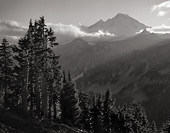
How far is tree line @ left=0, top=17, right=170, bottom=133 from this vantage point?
3838 centimetres

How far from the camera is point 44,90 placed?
39.1 metres

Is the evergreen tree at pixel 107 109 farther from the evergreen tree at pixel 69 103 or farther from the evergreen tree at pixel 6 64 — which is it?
the evergreen tree at pixel 6 64

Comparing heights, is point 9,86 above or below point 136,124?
above

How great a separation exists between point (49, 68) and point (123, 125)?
38.6 metres

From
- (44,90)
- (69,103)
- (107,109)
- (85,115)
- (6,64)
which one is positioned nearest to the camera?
(44,90)

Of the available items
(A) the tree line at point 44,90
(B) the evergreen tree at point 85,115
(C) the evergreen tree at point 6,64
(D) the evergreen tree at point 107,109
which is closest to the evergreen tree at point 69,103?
(A) the tree line at point 44,90

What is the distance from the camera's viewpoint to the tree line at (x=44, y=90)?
3838 cm

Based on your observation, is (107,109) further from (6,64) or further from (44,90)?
(44,90)

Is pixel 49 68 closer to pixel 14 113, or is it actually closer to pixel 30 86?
pixel 14 113

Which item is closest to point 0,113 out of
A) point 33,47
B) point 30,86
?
point 33,47

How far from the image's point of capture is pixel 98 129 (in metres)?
64.8

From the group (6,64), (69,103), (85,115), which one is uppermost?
(6,64)

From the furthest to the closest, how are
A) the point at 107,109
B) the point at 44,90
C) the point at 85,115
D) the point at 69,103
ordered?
the point at 85,115 < the point at 107,109 < the point at 69,103 < the point at 44,90

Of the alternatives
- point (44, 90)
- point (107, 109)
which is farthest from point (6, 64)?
point (107, 109)
